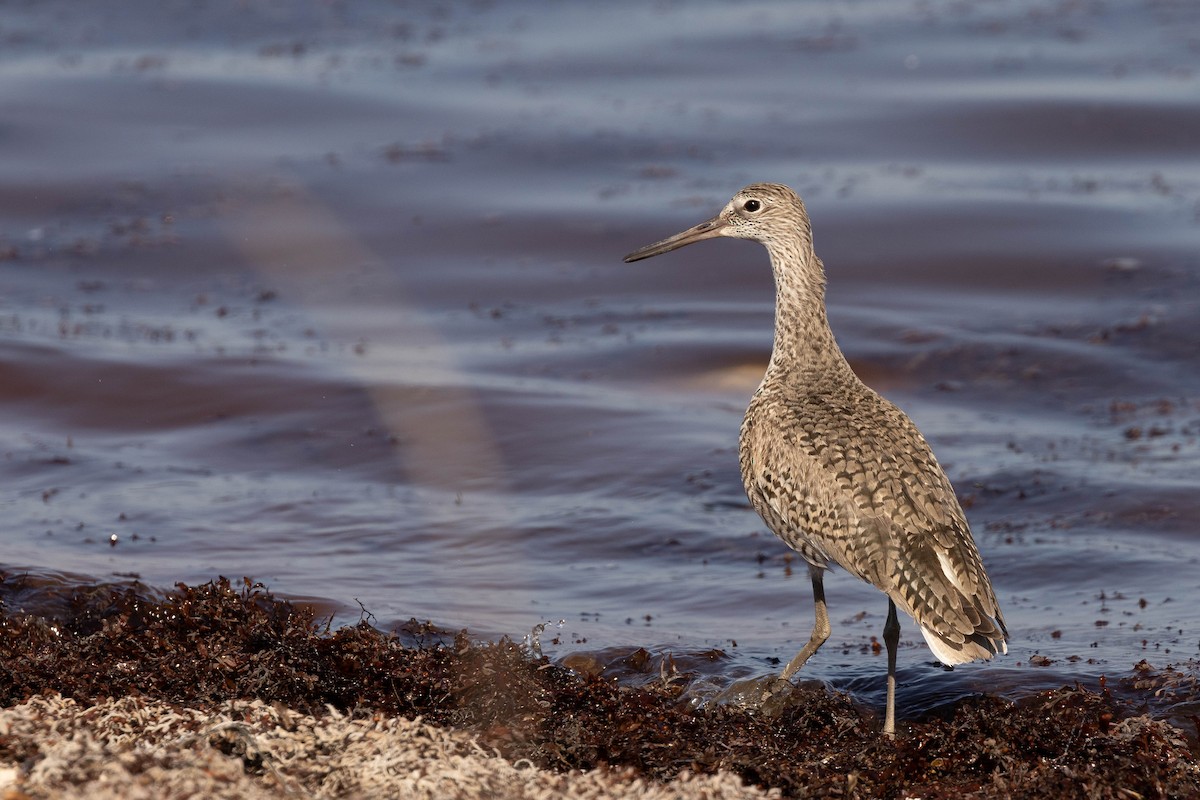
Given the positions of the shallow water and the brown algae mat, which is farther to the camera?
the shallow water

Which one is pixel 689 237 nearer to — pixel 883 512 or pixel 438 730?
pixel 883 512

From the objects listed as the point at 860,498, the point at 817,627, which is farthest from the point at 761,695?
the point at 860,498

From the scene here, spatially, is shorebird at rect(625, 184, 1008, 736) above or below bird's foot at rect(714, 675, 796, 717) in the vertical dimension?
above

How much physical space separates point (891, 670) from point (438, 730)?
5.12 ft

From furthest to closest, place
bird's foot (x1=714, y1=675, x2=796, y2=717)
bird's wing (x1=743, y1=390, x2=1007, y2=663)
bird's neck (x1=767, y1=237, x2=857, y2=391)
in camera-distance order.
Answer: bird's neck (x1=767, y1=237, x2=857, y2=391) → bird's foot (x1=714, y1=675, x2=796, y2=717) → bird's wing (x1=743, y1=390, x2=1007, y2=663)

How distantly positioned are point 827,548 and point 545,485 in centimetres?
292

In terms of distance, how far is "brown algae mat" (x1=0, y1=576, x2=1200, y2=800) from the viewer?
373 cm

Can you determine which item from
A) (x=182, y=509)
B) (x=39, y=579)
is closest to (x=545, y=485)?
(x=182, y=509)

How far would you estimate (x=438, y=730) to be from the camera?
4047mm

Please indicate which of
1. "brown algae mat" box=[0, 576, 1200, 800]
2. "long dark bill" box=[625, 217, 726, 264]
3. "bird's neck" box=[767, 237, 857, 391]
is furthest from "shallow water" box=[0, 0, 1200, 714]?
"long dark bill" box=[625, 217, 726, 264]

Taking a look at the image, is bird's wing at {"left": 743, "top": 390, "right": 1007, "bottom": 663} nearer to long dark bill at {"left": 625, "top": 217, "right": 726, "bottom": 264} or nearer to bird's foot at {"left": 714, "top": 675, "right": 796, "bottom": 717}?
bird's foot at {"left": 714, "top": 675, "right": 796, "bottom": 717}

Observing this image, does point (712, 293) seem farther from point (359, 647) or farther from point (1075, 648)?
point (359, 647)

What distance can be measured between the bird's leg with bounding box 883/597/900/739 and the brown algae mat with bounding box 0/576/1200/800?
0.21 feet

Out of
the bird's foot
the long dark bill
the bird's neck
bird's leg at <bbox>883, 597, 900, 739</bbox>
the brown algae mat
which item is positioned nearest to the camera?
the brown algae mat
